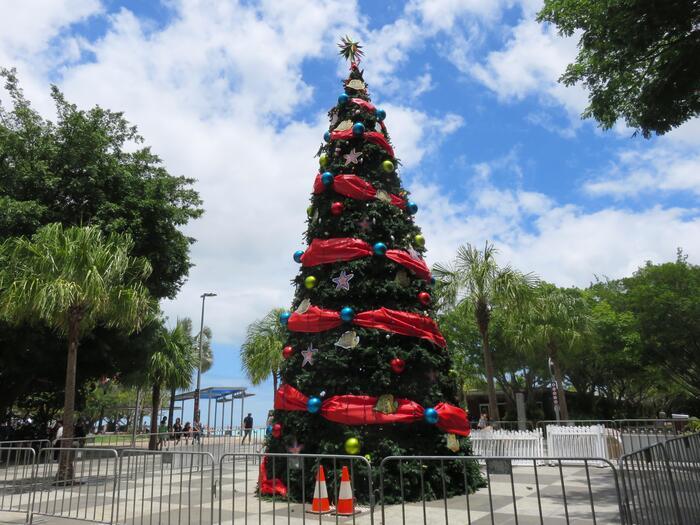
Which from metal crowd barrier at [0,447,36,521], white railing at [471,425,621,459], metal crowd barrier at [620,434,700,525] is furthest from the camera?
white railing at [471,425,621,459]

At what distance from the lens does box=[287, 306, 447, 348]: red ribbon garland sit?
887cm

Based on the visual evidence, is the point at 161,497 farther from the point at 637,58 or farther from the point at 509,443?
the point at 509,443

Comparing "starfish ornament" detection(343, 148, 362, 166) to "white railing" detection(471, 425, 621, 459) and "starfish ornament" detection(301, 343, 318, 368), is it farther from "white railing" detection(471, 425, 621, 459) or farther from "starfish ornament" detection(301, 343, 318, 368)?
"white railing" detection(471, 425, 621, 459)

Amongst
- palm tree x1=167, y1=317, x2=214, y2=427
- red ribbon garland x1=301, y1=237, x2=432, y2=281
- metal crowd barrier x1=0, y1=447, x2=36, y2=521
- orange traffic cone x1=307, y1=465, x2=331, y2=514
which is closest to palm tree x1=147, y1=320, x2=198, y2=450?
palm tree x1=167, y1=317, x2=214, y2=427

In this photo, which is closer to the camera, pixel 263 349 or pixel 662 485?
pixel 662 485

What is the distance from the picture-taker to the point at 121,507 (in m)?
8.66

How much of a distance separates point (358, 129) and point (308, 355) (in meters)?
4.50

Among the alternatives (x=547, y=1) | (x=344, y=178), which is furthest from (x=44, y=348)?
(x=547, y=1)

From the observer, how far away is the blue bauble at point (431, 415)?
846 cm

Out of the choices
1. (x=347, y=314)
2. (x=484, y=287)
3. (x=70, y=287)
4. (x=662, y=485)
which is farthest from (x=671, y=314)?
(x=70, y=287)

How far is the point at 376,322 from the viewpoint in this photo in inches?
348

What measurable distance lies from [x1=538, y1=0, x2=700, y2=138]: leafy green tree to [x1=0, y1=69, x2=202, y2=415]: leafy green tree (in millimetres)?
15584

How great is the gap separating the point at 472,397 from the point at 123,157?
40238 mm

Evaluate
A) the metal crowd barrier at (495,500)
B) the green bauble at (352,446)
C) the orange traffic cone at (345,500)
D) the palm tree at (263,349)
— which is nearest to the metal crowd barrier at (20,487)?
the orange traffic cone at (345,500)
